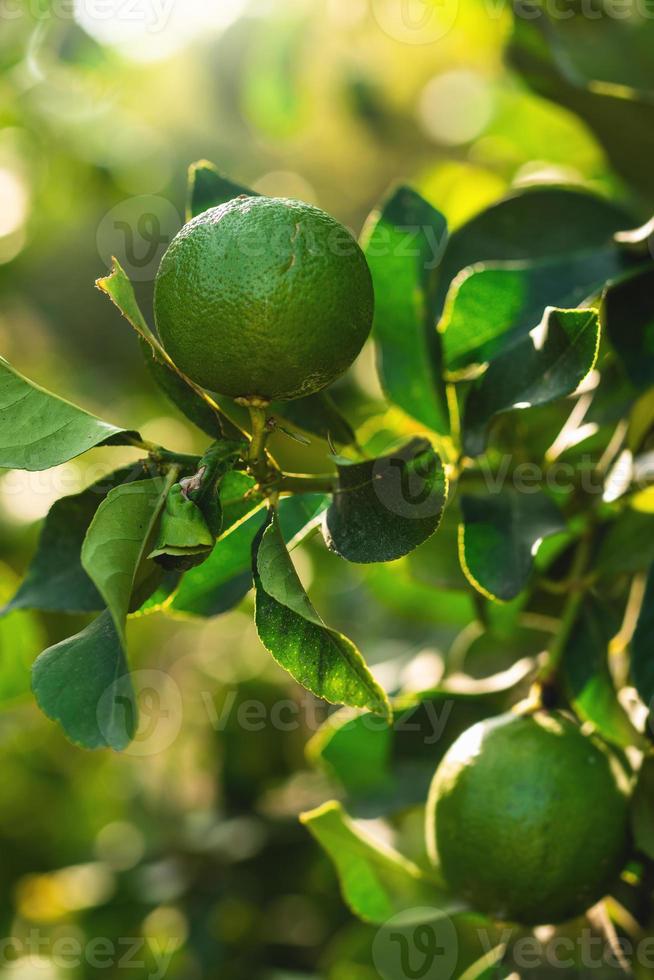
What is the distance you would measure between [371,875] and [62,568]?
0.47m

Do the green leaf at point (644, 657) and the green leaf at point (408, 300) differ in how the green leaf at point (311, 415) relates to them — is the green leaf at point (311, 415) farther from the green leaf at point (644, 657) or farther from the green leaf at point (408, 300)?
the green leaf at point (644, 657)

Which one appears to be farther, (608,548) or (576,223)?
(576,223)

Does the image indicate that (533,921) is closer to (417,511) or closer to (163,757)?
(417,511)

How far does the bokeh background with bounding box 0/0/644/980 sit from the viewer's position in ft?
4.83

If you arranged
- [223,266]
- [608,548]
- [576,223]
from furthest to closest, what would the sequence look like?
[576,223] < [608,548] < [223,266]

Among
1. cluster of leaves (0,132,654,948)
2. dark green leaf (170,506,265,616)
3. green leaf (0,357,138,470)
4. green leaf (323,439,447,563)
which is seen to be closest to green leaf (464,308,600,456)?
cluster of leaves (0,132,654,948)

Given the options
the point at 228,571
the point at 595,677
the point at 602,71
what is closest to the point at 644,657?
the point at 595,677

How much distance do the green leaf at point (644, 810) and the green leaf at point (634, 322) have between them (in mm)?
378

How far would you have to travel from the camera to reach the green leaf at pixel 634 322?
3.22 ft

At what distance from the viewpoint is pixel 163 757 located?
2.33m

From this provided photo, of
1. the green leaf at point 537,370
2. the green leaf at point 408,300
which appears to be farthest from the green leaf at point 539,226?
the green leaf at point 537,370

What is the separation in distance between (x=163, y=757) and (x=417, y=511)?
5.97 ft

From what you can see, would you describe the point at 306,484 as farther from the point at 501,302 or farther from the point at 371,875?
the point at 371,875

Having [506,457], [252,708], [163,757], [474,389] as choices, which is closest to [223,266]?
[474,389]
